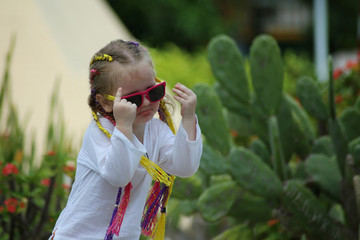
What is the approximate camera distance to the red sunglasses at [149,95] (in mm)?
1740

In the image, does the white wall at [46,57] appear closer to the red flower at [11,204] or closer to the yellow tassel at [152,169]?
the red flower at [11,204]

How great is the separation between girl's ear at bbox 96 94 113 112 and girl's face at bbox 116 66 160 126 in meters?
0.10

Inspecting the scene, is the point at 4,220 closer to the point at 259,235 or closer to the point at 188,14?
the point at 259,235

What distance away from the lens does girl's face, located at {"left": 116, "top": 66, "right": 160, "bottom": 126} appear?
1.78 metres

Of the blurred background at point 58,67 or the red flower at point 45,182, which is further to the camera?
the blurred background at point 58,67

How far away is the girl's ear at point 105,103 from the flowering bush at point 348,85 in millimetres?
3108

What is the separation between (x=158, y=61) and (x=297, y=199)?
19.1 ft

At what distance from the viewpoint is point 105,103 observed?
6.13 ft

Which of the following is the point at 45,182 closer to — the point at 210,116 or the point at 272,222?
the point at 210,116

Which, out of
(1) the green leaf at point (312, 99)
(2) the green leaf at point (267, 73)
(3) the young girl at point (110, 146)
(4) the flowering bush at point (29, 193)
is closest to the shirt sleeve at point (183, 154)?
(3) the young girl at point (110, 146)

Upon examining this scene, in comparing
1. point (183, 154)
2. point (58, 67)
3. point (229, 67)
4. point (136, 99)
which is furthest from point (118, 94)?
point (58, 67)

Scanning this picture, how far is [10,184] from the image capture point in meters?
2.93

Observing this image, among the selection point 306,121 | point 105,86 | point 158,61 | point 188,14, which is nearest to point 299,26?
point 188,14

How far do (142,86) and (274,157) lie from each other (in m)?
1.49
